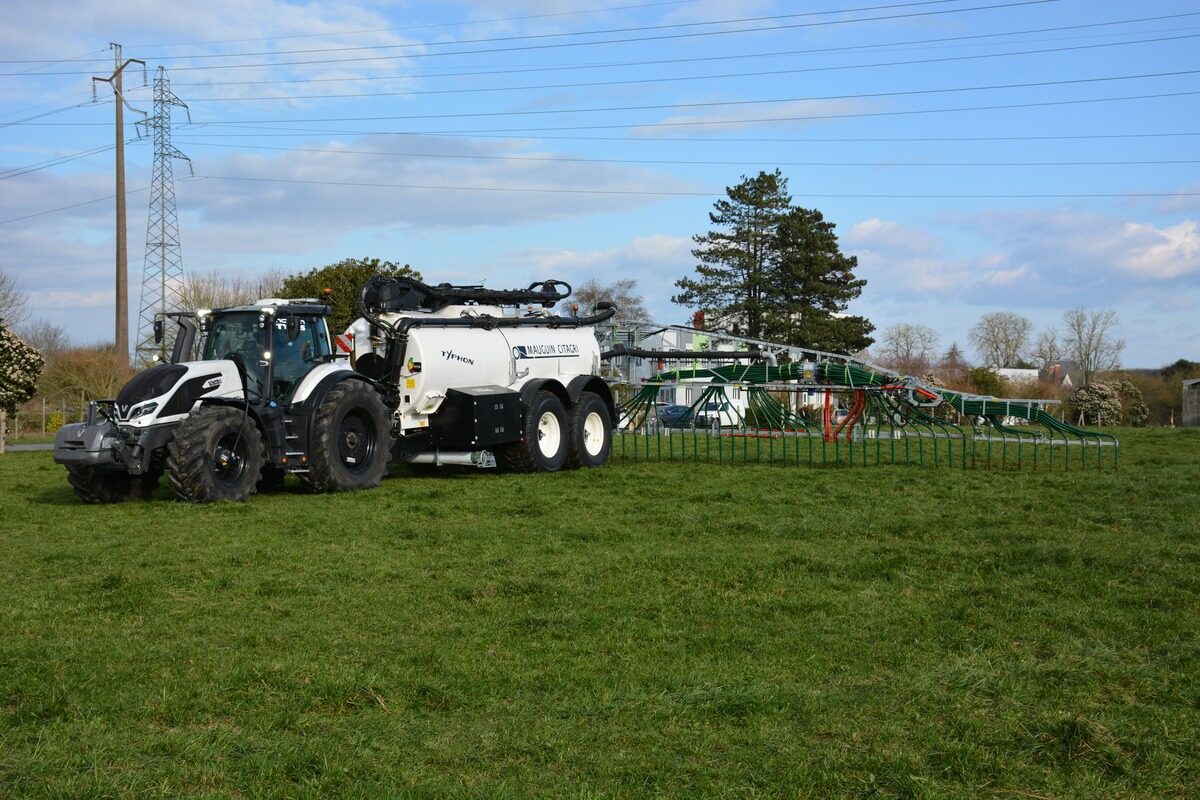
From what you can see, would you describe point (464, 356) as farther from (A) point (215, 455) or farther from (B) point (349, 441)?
(A) point (215, 455)

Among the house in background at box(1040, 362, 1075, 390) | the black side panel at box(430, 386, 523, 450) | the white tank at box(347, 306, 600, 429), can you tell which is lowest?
the black side panel at box(430, 386, 523, 450)

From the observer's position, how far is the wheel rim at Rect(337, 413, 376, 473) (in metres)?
14.2

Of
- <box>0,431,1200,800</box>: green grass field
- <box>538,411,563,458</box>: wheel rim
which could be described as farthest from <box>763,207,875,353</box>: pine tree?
<box>0,431,1200,800</box>: green grass field

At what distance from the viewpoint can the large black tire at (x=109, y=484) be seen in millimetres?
13047

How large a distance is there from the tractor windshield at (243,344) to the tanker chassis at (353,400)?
0.7 inches

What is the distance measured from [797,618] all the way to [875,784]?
9.02 ft

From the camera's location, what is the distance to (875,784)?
14.0 feet

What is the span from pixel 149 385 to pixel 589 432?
7.32m

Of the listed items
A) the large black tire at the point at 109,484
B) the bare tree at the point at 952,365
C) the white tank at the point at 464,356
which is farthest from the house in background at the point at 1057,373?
the large black tire at the point at 109,484

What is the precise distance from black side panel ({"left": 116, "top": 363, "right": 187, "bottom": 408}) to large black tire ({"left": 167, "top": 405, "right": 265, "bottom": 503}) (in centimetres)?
46

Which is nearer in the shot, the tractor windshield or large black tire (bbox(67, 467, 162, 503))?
large black tire (bbox(67, 467, 162, 503))

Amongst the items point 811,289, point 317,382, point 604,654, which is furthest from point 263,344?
point 811,289

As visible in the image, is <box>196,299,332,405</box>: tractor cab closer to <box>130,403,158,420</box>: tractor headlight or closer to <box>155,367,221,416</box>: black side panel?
<box>155,367,221,416</box>: black side panel

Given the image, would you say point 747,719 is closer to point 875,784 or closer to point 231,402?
point 875,784
